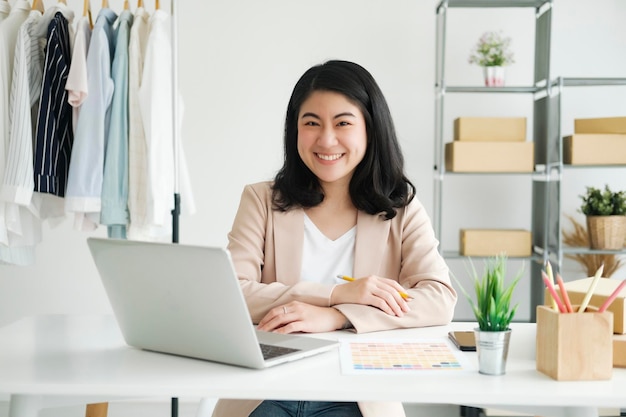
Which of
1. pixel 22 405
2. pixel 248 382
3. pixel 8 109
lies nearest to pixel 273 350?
pixel 248 382

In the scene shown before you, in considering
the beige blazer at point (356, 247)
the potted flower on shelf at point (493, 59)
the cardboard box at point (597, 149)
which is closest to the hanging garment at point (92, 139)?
the beige blazer at point (356, 247)

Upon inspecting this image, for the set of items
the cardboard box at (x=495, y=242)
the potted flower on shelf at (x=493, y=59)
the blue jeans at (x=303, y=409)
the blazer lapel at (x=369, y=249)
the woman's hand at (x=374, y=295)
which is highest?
the potted flower on shelf at (x=493, y=59)

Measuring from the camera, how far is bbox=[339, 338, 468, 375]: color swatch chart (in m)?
1.26

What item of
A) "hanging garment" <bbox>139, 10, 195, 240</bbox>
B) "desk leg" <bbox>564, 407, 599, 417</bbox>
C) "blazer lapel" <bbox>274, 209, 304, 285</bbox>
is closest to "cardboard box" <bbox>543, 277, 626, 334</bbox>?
"desk leg" <bbox>564, 407, 599, 417</bbox>

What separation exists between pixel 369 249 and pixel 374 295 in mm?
285

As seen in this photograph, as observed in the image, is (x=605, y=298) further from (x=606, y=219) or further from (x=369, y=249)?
(x=606, y=219)

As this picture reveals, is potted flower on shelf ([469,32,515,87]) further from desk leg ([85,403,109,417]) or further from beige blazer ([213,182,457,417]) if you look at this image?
desk leg ([85,403,109,417])

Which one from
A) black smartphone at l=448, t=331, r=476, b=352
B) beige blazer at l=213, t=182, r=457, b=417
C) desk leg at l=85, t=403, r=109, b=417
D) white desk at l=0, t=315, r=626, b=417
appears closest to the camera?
white desk at l=0, t=315, r=626, b=417

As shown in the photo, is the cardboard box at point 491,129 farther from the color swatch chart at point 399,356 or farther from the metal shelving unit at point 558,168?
the color swatch chart at point 399,356

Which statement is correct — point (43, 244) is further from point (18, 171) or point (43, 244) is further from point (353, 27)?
point (353, 27)

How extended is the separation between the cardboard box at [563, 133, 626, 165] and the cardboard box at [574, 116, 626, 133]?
0.03m

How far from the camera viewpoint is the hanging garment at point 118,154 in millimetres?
2873

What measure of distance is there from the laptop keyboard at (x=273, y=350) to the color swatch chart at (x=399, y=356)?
0.31 ft

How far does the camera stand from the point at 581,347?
1208 millimetres
